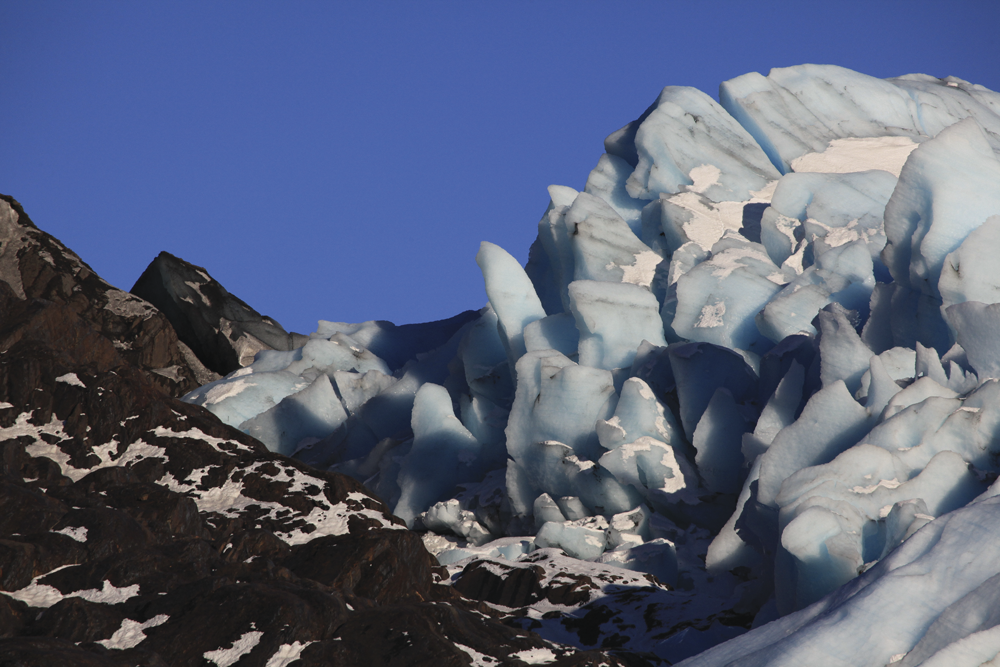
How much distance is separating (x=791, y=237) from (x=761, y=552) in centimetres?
967

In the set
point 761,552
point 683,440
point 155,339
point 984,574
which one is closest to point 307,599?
point 984,574

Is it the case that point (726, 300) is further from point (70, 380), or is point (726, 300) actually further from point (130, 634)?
point (130, 634)

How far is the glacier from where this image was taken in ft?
46.0

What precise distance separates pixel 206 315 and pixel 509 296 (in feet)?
39.1

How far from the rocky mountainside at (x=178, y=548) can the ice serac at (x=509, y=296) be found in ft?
25.6

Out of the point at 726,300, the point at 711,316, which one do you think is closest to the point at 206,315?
the point at 711,316

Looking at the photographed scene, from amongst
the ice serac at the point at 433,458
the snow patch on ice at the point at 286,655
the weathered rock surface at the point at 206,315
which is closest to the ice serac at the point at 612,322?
the ice serac at the point at 433,458

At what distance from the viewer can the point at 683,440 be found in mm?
22484

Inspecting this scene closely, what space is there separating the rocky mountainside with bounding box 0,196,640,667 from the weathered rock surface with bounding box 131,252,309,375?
11.9 meters

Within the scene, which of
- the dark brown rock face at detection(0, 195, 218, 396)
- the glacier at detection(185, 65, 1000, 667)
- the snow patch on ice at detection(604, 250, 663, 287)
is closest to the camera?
the glacier at detection(185, 65, 1000, 667)

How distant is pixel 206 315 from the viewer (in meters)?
33.7

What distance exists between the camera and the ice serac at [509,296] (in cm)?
2605

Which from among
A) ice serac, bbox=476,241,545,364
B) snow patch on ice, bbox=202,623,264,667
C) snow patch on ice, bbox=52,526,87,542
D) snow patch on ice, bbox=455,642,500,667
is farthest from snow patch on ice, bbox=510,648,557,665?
ice serac, bbox=476,241,545,364

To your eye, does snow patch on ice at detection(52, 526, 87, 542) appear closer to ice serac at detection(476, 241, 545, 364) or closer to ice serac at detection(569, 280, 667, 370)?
ice serac at detection(569, 280, 667, 370)
